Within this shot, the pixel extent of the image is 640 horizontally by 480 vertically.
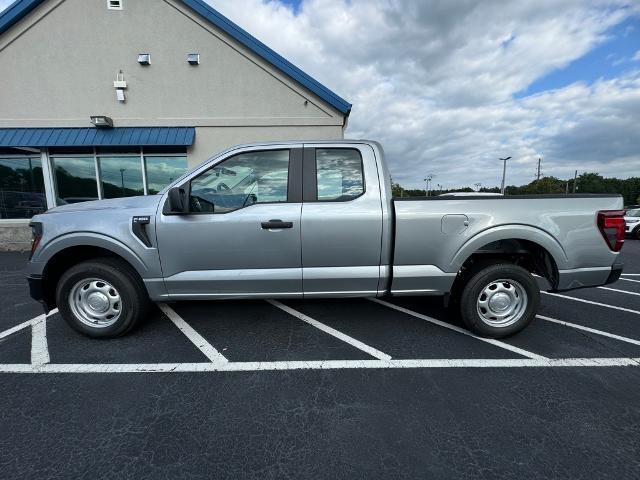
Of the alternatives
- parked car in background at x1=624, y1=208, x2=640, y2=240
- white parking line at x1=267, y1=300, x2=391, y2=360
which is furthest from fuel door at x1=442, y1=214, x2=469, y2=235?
parked car in background at x1=624, y1=208, x2=640, y2=240

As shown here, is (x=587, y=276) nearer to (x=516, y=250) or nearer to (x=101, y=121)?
(x=516, y=250)

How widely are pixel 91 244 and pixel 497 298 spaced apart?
4265 mm

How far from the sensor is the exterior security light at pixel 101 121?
335 inches

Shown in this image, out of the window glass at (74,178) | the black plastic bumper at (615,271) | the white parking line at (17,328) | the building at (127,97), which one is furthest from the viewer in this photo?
the window glass at (74,178)

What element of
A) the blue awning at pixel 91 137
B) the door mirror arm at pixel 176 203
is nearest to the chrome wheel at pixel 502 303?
the door mirror arm at pixel 176 203

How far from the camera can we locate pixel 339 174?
125 inches

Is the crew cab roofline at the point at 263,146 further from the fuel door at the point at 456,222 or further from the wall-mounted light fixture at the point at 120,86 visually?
the wall-mounted light fixture at the point at 120,86

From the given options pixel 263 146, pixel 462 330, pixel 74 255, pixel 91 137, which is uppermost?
pixel 91 137

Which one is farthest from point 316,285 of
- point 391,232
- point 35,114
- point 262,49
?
point 35,114

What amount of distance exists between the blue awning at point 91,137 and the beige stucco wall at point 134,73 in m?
0.30

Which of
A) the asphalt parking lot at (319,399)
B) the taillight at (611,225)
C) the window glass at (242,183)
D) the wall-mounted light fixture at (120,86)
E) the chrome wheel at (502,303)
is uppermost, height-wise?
the wall-mounted light fixture at (120,86)

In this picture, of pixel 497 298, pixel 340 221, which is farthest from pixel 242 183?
pixel 497 298

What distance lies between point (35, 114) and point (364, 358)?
11.8 metres

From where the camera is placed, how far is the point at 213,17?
29.3 ft
